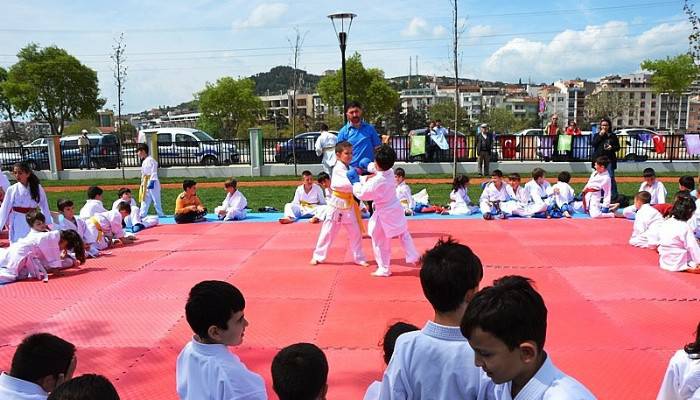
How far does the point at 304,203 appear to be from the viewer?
1095 centimetres

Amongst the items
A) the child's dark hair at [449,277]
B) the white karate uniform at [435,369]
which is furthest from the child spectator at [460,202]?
the white karate uniform at [435,369]

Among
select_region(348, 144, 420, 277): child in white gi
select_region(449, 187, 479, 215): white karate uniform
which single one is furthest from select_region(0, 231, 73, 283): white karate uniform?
select_region(449, 187, 479, 215): white karate uniform

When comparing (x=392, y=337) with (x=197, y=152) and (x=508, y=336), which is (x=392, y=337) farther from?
(x=197, y=152)

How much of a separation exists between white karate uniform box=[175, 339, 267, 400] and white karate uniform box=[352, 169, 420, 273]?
3886mm

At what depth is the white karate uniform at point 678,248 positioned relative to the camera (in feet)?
21.2

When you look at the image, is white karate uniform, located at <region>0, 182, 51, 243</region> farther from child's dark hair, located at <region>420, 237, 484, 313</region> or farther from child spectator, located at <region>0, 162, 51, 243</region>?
child's dark hair, located at <region>420, 237, 484, 313</region>

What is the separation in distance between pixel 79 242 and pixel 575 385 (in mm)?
7059

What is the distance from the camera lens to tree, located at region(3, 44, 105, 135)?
116 feet

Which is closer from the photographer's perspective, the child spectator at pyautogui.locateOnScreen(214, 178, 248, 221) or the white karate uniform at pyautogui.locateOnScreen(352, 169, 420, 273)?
the white karate uniform at pyautogui.locateOnScreen(352, 169, 420, 273)

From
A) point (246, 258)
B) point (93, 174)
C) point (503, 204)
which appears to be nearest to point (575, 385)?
point (246, 258)

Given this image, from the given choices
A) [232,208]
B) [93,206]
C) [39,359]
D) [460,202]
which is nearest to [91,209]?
[93,206]

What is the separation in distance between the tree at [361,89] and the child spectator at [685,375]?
41.8 meters

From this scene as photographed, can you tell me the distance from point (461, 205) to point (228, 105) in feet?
151

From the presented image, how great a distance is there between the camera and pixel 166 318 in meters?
5.35
